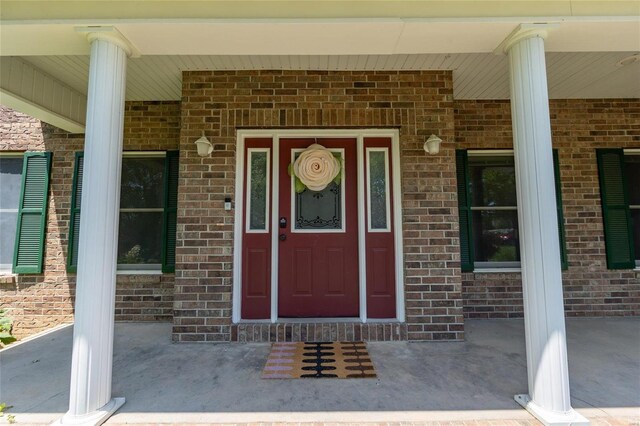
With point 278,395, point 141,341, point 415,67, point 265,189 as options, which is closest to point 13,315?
point 141,341

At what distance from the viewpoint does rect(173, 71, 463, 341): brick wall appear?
3.52 m

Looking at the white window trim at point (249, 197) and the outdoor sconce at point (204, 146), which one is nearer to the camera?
the outdoor sconce at point (204, 146)

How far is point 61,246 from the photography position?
4.51 m

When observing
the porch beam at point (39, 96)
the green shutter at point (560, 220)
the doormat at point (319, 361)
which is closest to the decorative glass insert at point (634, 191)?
the green shutter at point (560, 220)

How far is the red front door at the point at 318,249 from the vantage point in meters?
3.68

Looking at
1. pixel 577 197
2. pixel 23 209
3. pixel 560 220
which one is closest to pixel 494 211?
pixel 560 220

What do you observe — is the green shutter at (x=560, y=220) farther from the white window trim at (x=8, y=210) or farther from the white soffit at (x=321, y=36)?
the white window trim at (x=8, y=210)

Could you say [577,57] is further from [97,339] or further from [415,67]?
[97,339]

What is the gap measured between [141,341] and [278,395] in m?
1.96

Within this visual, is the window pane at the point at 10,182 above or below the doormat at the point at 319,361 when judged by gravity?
above

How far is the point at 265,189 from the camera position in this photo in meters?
3.77

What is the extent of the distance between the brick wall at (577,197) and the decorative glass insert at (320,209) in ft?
6.31

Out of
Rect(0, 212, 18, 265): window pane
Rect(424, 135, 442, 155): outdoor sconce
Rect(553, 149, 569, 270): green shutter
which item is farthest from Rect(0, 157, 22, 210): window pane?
Rect(553, 149, 569, 270): green shutter

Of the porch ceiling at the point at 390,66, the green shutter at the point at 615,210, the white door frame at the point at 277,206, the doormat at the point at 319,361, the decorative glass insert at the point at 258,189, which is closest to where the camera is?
the doormat at the point at 319,361
